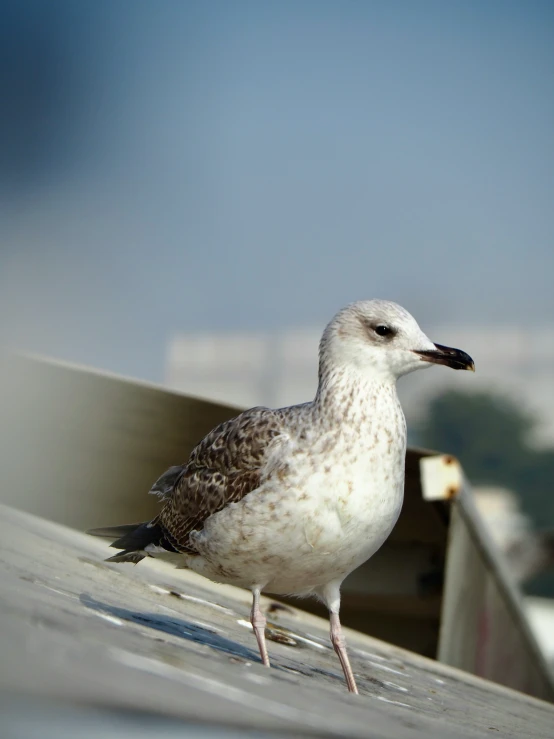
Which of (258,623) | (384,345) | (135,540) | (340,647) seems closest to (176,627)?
(258,623)

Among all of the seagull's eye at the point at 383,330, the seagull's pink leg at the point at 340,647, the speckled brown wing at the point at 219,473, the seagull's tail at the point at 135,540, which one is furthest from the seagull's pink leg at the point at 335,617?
the seagull's eye at the point at 383,330

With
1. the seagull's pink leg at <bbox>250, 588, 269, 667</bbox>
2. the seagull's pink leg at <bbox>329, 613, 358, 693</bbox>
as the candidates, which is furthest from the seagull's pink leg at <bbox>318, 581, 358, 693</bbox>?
the seagull's pink leg at <bbox>250, 588, 269, 667</bbox>

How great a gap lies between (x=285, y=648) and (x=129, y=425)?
1055 mm

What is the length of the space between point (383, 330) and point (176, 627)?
32.9 inches

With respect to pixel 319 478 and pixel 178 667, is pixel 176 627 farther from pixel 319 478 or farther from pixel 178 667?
pixel 178 667

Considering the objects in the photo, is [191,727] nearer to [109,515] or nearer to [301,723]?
[301,723]

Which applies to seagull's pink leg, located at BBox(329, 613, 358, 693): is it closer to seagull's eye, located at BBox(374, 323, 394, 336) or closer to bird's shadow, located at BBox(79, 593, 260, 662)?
bird's shadow, located at BBox(79, 593, 260, 662)

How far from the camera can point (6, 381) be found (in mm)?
3498

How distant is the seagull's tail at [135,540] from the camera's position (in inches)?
106

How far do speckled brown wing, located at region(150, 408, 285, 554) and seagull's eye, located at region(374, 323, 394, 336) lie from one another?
308mm

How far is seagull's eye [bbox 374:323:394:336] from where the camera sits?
94.7 inches

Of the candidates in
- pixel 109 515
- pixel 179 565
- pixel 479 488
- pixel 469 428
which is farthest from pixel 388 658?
pixel 469 428

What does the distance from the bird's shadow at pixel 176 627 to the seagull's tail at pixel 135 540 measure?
0.38 m

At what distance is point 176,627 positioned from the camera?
212 cm
